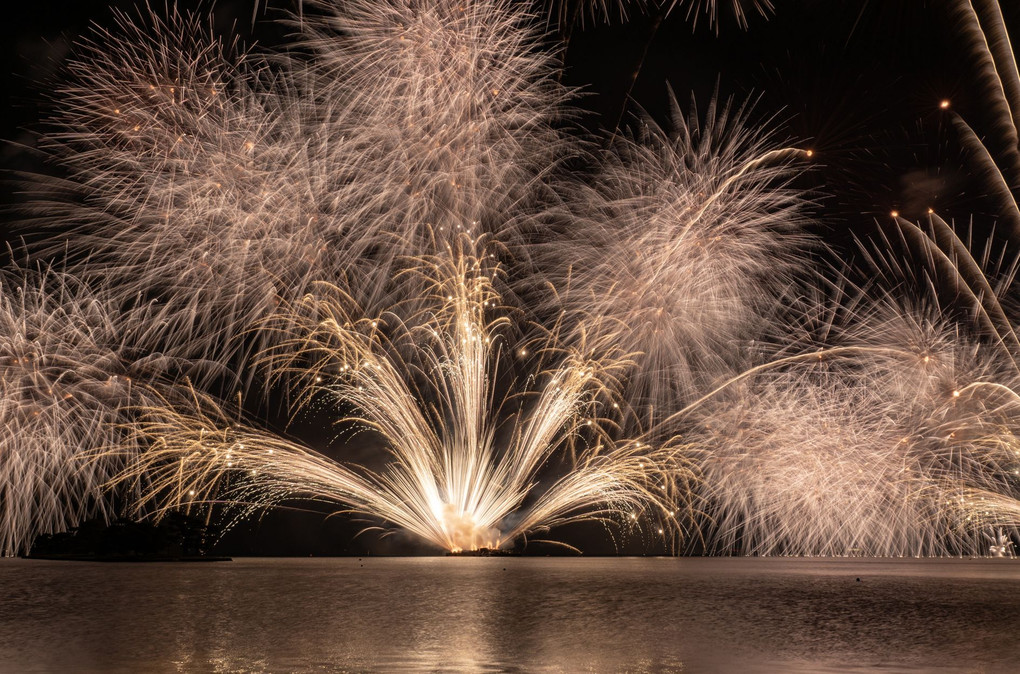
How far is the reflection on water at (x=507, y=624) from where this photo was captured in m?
8.25

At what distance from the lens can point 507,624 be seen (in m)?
11.2

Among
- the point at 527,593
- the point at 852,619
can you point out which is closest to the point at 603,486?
the point at 527,593

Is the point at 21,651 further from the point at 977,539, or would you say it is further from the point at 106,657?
the point at 977,539

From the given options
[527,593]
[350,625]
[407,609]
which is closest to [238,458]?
[527,593]

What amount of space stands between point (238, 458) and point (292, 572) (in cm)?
500

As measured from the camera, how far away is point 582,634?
10203 millimetres

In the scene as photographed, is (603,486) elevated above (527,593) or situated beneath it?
elevated above

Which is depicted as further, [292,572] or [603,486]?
[603,486]

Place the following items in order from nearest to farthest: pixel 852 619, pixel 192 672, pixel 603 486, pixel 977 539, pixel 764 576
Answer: pixel 192 672
pixel 852 619
pixel 764 576
pixel 603 486
pixel 977 539

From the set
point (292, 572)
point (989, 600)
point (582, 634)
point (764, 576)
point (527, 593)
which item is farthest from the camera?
point (292, 572)

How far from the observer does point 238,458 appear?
86.0ft

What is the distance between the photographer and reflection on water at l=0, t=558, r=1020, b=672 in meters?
8.25

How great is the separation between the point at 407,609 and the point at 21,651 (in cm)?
515

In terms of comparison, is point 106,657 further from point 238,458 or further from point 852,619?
point 238,458
